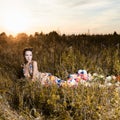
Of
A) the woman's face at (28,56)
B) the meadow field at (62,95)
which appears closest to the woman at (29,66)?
the woman's face at (28,56)

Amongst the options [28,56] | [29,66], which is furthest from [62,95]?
[28,56]

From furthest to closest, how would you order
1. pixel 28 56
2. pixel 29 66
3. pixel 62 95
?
1. pixel 28 56
2. pixel 29 66
3. pixel 62 95

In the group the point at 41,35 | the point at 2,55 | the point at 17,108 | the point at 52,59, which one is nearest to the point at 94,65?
the point at 52,59

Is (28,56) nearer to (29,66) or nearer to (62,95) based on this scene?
(29,66)

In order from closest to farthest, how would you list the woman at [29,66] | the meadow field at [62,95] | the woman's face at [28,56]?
the meadow field at [62,95], the woman at [29,66], the woman's face at [28,56]

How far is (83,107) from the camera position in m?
7.20

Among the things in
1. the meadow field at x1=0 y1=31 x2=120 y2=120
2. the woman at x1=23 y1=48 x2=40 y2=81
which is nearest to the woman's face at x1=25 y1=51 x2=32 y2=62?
the woman at x1=23 y1=48 x2=40 y2=81

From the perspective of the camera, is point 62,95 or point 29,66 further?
point 29,66

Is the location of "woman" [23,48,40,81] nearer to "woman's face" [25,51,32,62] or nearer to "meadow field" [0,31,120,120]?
"woman's face" [25,51,32,62]

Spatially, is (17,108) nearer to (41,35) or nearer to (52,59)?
(52,59)

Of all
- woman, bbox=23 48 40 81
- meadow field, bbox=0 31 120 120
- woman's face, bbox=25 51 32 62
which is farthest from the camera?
woman's face, bbox=25 51 32 62

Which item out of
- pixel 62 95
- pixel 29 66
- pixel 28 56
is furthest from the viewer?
pixel 28 56

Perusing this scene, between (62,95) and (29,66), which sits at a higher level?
(29,66)

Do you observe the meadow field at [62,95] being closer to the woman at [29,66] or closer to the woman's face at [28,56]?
the woman at [29,66]
